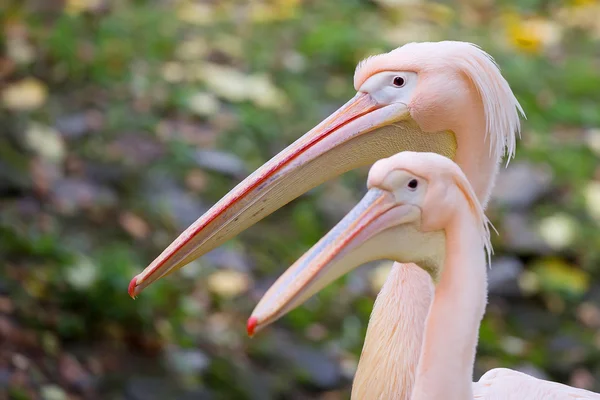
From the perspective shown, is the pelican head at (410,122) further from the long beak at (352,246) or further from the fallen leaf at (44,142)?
the fallen leaf at (44,142)

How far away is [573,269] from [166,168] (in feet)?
6.66

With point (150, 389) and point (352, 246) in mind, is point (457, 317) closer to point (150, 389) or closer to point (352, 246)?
point (352, 246)

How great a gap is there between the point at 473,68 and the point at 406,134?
0.24 meters

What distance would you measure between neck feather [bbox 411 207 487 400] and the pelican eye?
2.01ft

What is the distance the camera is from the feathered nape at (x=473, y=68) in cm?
263

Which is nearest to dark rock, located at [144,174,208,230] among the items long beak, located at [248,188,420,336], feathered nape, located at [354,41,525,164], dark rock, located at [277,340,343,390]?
dark rock, located at [277,340,343,390]

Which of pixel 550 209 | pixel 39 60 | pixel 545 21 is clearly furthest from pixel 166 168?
pixel 545 21

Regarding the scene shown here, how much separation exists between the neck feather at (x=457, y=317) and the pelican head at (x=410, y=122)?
21.4 inches

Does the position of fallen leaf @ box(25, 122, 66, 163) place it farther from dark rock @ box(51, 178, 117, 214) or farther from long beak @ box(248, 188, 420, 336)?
long beak @ box(248, 188, 420, 336)

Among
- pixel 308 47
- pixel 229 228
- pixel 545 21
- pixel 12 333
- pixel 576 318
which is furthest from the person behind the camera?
pixel 545 21

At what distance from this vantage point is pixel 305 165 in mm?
2596

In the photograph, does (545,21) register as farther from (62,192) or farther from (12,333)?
(12,333)

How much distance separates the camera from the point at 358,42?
634cm

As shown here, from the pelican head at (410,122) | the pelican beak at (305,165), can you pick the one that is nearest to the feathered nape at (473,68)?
the pelican head at (410,122)
